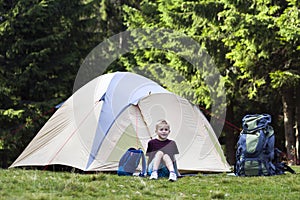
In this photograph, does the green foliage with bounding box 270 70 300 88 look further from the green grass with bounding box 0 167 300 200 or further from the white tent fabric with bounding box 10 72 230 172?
the green grass with bounding box 0 167 300 200

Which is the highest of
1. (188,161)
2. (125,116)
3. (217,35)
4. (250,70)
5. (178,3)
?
(178,3)

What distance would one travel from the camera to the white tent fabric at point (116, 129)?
28.6ft

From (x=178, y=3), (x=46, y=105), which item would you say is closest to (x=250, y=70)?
(x=178, y=3)

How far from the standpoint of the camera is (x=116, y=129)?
28.9 feet

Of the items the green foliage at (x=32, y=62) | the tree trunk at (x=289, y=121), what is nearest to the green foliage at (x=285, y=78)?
the tree trunk at (x=289, y=121)

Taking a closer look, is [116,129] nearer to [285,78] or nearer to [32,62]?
[285,78]

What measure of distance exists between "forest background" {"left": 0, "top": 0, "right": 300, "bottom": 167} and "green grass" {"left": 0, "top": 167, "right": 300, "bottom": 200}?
675cm

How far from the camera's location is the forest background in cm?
1332

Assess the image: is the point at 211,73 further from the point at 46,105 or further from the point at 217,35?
the point at 46,105

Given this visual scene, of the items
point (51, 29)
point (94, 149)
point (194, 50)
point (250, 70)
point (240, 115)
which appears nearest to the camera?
point (94, 149)

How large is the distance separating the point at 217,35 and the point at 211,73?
1.09 m

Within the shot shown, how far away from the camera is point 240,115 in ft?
61.5

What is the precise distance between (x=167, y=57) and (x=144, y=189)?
10.3 m

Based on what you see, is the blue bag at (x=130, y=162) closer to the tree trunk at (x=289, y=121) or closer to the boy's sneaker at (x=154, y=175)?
the boy's sneaker at (x=154, y=175)
